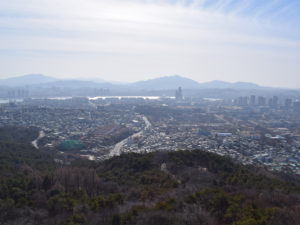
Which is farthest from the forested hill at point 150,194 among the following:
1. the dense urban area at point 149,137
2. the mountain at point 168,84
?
the mountain at point 168,84

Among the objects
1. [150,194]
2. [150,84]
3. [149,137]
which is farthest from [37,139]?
[150,84]

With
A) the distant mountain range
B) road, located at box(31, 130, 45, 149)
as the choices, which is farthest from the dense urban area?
the distant mountain range

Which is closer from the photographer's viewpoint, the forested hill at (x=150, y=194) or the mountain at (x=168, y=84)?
the forested hill at (x=150, y=194)

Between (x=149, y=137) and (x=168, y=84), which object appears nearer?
(x=149, y=137)

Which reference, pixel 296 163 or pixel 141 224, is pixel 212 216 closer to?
pixel 141 224

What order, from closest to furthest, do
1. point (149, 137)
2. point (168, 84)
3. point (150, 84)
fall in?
point (149, 137), point (168, 84), point (150, 84)

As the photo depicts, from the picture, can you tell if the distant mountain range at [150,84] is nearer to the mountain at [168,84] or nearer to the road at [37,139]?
the mountain at [168,84]

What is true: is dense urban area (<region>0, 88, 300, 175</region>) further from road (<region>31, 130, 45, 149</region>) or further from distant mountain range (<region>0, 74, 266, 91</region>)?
distant mountain range (<region>0, 74, 266, 91</region>)

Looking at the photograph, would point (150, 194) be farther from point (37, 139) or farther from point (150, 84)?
point (150, 84)
